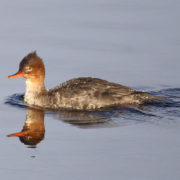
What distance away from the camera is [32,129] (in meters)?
13.1

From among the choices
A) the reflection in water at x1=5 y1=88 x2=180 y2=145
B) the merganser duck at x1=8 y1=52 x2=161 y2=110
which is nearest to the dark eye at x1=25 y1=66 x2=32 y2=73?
the merganser duck at x1=8 y1=52 x2=161 y2=110

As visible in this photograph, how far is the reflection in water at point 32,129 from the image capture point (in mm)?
12422

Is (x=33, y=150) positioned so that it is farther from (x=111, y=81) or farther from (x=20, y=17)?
(x=20, y=17)

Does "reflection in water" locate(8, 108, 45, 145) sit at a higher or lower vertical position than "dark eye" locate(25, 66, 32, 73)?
lower

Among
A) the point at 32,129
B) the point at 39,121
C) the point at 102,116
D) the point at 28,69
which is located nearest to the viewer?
the point at 32,129

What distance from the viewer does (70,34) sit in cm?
1808

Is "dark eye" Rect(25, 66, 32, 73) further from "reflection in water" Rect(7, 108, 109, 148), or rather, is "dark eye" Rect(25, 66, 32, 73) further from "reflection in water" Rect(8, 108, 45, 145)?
"reflection in water" Rect(8, 108, 45, 145)

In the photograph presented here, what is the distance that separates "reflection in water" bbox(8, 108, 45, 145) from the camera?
1242 cm

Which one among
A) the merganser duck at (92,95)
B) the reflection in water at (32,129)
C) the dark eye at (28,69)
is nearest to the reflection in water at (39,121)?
the reflection in water at (32,129)

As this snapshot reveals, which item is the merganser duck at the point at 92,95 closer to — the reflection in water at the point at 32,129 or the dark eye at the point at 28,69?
the dark eye at the point at 28,69

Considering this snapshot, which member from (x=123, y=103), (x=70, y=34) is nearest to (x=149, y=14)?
(x=70, y=34)

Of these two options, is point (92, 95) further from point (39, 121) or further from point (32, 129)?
point (32, 129)

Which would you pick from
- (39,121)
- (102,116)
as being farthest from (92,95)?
(39,121)

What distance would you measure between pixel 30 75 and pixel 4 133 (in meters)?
2.77
